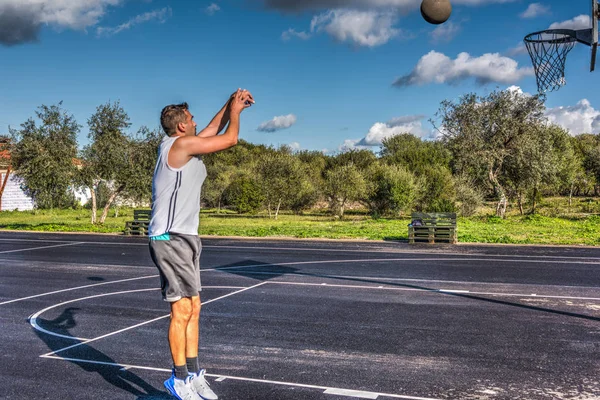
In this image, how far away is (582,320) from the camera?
7.89 meters

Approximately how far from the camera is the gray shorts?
4.44 meters

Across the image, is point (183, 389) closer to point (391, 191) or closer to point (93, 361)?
point (93, 361)

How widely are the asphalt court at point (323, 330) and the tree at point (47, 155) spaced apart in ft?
43.1

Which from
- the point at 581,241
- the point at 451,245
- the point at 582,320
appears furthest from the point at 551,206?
the point at 582,320

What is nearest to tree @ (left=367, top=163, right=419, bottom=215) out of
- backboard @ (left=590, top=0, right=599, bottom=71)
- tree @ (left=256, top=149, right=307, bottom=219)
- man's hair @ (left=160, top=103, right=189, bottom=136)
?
tree @ (left=256, top=149, right=307, bottom=219)

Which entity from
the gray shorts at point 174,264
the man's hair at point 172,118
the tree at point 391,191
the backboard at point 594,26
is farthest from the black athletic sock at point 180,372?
the tree at point 391,191

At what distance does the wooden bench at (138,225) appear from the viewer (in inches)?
943

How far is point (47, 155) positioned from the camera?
26609 millimetres

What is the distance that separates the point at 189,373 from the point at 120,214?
39531mm

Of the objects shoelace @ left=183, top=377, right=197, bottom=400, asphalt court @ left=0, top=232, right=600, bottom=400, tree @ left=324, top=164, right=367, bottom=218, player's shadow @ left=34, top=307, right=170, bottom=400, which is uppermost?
tree @ left=324, top=164, right=367, bottom=218

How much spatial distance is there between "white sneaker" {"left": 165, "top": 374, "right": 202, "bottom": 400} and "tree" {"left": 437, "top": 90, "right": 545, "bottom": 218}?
1145 inches

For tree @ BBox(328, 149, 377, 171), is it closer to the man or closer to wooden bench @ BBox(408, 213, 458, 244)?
wooden bench @ BBox(408, 213, 458, 244)

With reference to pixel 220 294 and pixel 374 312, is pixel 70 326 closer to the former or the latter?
pixel 220 294

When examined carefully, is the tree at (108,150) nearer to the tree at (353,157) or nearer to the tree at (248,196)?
the tree at (248,196)
